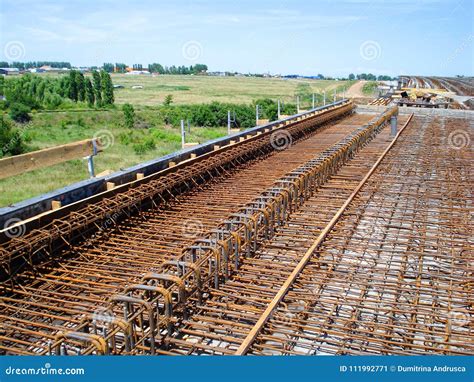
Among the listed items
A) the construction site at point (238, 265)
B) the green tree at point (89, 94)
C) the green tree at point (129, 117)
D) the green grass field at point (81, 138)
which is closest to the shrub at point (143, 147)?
the green grass field at point (81, 138)

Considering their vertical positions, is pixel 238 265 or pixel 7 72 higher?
pixel 7 72

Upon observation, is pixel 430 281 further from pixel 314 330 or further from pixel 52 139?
pixel 52 139

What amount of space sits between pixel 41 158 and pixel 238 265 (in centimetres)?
446

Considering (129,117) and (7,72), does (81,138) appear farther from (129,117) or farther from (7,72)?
(7,72)

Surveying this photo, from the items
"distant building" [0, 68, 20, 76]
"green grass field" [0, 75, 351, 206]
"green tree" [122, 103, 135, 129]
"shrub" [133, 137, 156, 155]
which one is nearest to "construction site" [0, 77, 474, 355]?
"green grass field" [0, 75, 351, 206]

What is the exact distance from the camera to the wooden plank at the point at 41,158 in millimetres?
7778

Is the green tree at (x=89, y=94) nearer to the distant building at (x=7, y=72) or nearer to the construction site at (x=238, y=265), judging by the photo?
the distant building at (x=7, y=72)

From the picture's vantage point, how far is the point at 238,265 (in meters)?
6.25

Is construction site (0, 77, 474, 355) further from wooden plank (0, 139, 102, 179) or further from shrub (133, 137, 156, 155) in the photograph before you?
shrub (133, 137, 156, 155)

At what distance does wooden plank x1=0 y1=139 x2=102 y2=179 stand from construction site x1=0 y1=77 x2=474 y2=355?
1039 mm

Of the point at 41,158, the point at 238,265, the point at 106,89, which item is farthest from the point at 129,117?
the point at 238,265

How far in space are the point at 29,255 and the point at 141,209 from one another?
255 cm

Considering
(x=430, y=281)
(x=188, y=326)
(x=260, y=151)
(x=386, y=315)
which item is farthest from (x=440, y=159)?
(x=188, y=326)

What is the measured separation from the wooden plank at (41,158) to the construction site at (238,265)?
1039mm
